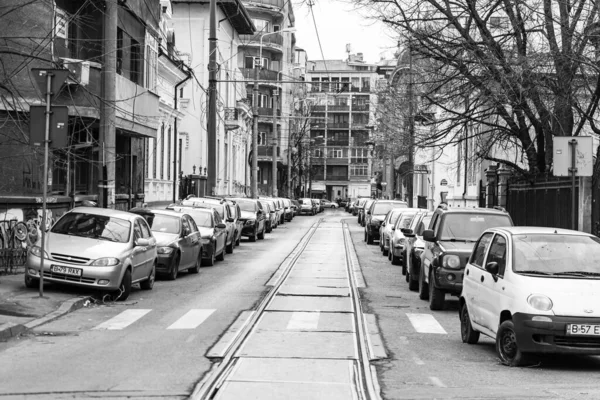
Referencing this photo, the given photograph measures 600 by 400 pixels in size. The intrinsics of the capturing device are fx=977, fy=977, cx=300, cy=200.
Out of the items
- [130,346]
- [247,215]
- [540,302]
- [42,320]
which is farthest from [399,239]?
[540,302]

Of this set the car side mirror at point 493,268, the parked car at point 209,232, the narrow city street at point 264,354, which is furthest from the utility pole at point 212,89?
the car side mirror at point 493,268

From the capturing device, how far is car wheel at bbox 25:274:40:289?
1672 centimetres

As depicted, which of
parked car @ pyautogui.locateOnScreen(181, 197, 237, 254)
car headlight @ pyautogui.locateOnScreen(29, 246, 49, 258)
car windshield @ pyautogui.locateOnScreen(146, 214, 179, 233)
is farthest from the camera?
parked car @ pyautogui.locateOnScreen(181, 197, 237, 254)

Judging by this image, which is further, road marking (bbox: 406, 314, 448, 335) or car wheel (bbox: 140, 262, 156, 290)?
car wheel (bbox: 140, 262, 156, 290)

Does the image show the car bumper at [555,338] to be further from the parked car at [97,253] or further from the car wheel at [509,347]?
the parked car at [97,253]

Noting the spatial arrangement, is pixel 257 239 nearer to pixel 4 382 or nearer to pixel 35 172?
pixel 35 172

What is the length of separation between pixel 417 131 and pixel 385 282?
5421mm

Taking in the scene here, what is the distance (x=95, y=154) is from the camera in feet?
89.6

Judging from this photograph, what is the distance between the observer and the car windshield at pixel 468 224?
57.4 ft

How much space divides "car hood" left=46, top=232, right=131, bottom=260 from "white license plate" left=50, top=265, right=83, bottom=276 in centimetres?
28

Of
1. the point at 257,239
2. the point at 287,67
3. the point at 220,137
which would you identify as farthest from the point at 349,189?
the point at 257,239

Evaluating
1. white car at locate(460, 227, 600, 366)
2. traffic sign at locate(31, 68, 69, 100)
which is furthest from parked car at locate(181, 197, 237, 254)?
white car at locate(460, 227, 600, 366)

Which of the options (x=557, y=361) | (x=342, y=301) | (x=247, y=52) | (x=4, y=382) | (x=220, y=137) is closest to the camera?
(x=4, y=382)

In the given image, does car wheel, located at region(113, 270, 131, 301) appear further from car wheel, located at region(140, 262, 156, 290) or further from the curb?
car wheel, located at region(140, 262, 156, 290)
